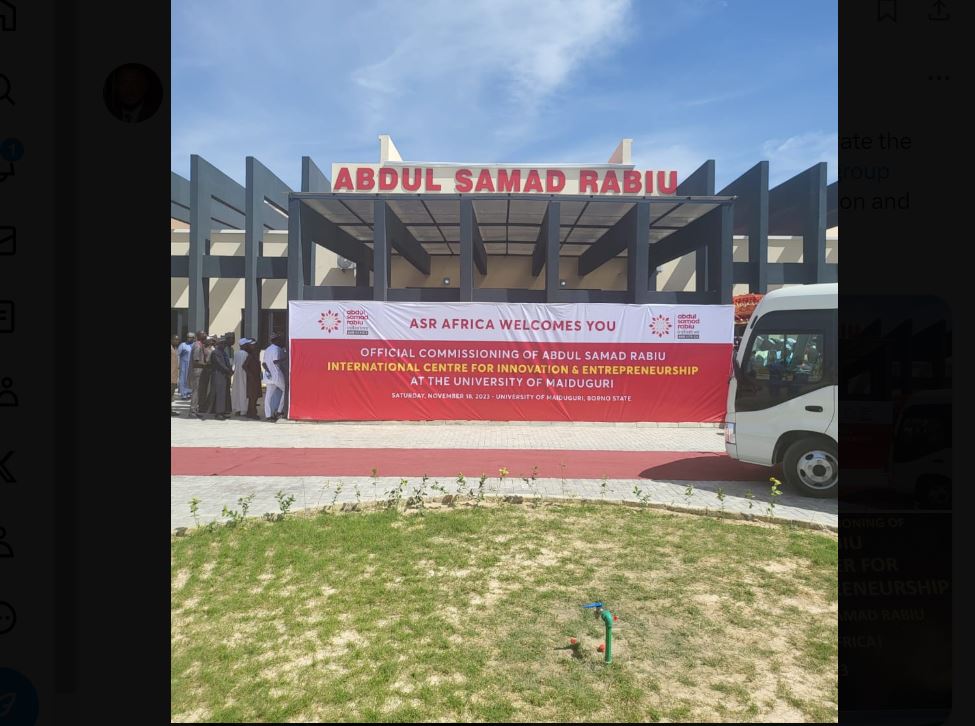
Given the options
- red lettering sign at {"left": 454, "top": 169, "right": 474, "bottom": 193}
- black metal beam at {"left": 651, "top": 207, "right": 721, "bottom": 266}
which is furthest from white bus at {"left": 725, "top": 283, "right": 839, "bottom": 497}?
red lettering sign at {"left": 454, "top": 169, "right": 474, "bottom": 193}

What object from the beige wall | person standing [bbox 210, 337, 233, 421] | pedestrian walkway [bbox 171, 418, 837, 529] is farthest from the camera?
the beige wall

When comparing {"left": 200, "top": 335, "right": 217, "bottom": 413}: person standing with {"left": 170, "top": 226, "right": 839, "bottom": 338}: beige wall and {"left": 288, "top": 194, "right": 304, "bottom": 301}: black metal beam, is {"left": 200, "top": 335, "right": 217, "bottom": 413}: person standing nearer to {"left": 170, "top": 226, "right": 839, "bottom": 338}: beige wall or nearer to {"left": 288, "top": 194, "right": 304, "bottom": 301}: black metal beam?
{"left": 288, "top": 194, "right": 304, "bottom": 301}: black metal beam

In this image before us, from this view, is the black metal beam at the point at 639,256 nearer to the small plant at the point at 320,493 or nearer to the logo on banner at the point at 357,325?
the logo on banner at the point at 357,325

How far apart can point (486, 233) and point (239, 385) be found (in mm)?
10132

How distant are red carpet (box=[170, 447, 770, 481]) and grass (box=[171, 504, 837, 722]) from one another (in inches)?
100

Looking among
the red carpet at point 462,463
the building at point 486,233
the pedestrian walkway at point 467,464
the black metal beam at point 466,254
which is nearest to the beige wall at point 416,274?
the building at point 486,233

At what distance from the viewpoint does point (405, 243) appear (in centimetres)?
1839

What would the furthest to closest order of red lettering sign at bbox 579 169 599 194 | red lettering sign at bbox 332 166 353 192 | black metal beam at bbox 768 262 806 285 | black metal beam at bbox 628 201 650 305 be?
1. red lettering sign at bbox 579 169 599 194
2. red lettering sign at bbox 332 166 353 192
3. black metal beam at bbox 768 262 806 285
4. black metal beam at bbox 628 201 650 305

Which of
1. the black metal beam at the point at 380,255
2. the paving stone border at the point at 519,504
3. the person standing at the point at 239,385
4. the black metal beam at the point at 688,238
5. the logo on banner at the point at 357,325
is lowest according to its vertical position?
the paving stone border at the point at 519,504

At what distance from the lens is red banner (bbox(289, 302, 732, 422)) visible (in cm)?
1245

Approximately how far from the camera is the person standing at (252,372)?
13203 mm
